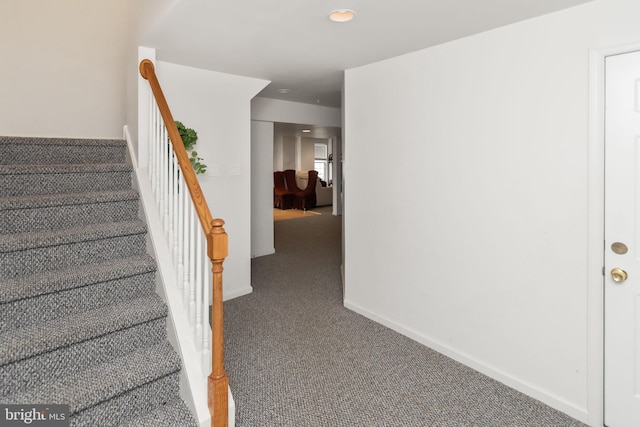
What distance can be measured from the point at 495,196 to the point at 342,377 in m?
1.49

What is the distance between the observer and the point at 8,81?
302 cm

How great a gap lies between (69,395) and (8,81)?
2.88 meters

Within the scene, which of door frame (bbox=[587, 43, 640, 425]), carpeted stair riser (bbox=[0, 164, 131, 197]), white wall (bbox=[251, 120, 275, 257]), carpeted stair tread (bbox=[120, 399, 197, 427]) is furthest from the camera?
white wall (bbox=[251, 120, 275, 257])

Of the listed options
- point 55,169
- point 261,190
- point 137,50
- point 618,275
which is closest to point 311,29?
point 137,50

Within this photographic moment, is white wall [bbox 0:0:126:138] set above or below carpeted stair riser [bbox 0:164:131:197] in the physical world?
above

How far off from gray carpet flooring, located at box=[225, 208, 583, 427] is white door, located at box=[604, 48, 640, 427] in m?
0.30

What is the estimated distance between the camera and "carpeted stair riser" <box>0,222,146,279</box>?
6.07ft

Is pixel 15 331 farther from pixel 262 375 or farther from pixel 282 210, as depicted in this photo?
pixel 282 210

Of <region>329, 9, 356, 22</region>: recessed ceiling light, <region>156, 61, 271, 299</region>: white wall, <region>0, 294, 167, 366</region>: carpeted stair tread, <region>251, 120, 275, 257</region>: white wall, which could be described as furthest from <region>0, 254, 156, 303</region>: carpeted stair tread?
<region>251, 120, 275, 257</region>: white wall

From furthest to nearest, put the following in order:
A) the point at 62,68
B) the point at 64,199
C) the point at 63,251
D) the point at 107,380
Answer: the point at 62,68
the point at 64,199
the point at 63,251
the point at 107,380

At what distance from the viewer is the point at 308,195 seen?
10344 millimetres

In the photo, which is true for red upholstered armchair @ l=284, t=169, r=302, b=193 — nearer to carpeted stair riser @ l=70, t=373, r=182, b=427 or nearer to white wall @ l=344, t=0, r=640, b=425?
white wall @ l=344, t=0, r=640, b=425

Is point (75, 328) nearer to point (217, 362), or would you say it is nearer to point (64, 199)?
point (217, 362)

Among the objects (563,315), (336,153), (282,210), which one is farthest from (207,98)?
(282,210)
